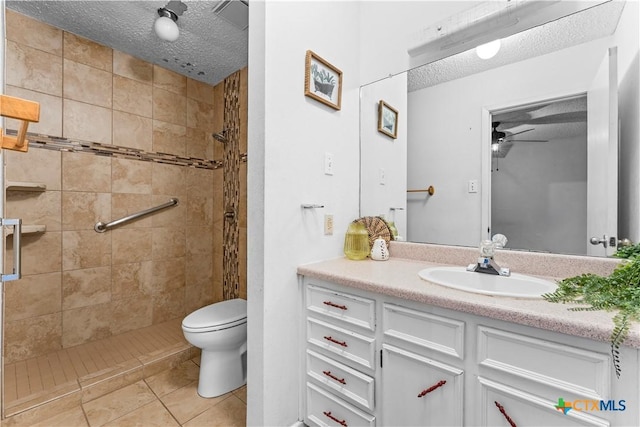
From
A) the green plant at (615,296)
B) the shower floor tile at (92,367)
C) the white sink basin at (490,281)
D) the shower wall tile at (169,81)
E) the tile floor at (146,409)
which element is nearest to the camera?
the green plant at (615,296)

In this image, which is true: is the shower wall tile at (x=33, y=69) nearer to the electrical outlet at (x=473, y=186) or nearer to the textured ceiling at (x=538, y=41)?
the textured ceiling at (x=538, y=41)

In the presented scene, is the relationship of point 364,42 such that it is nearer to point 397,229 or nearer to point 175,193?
point 397,229

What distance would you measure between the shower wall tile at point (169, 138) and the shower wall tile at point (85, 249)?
2.82ft

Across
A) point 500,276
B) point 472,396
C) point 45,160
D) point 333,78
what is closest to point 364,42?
point 333,78

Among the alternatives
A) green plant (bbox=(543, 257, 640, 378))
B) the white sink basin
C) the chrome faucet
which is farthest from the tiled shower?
green plant (bbox=(543, 257, 640, 378))

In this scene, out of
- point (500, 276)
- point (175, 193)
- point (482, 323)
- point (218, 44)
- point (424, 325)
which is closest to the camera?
point (482, 323)

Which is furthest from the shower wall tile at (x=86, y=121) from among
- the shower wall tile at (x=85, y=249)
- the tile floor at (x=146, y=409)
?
the tile floor at (x=146, y=409)

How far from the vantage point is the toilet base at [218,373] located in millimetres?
1632

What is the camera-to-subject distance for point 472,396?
0.85 meters

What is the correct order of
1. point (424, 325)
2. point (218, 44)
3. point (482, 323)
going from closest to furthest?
point (482, 323) → point (424, 325) → point (218, 44)

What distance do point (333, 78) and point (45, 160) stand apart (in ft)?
6.73

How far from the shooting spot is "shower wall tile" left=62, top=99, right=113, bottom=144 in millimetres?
2012

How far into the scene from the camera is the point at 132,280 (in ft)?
7.72

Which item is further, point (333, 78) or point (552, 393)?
point (333, 78)
